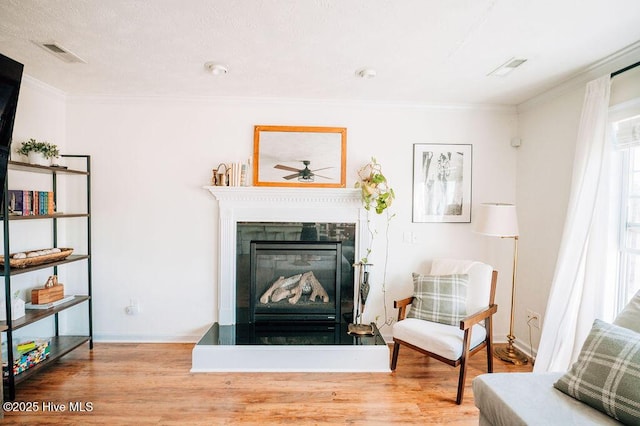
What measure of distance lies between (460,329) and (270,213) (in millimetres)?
1944

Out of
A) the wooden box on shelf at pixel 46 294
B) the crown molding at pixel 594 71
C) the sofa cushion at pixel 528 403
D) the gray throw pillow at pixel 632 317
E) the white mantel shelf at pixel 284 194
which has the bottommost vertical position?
the sofa cushion at pixel 528 403

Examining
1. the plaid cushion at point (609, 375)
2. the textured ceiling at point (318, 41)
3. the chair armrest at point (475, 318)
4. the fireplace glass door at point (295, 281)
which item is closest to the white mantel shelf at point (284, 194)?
the fireplace glass door at point (295, 281)

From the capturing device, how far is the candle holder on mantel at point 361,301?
9.62ft

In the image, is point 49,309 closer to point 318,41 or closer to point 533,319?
point 318,41

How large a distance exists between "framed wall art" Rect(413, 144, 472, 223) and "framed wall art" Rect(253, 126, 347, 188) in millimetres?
789

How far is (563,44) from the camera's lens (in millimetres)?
2014

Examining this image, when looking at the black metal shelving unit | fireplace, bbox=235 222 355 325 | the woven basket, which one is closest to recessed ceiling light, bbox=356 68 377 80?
fireplace, bbox=235 222 355 325

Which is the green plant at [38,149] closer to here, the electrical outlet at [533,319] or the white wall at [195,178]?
the white wall at [195,178]

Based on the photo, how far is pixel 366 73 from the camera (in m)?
2.46

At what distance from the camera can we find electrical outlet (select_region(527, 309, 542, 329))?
9.51ft

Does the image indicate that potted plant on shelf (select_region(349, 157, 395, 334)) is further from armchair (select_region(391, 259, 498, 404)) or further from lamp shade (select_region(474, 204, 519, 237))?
lamp shade (select_region(474, 204, 519, 237))

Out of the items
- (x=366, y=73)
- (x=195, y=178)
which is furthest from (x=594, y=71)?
(x=195, y=178)

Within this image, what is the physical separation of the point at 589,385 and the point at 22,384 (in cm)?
369

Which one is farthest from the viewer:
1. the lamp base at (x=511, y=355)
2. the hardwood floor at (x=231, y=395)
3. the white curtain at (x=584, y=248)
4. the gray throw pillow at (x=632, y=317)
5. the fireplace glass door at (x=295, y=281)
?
the fireplace glass door at (x=295, y=281)
